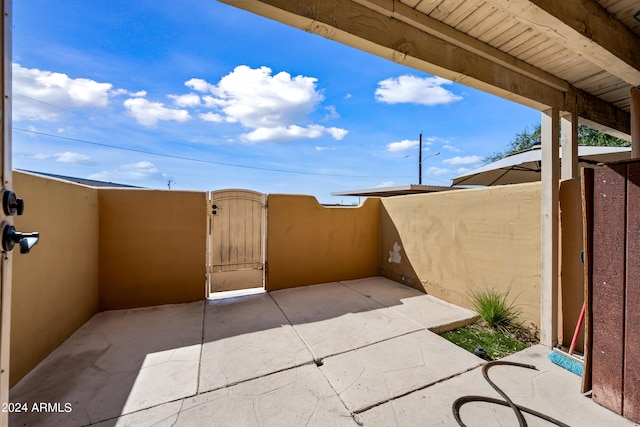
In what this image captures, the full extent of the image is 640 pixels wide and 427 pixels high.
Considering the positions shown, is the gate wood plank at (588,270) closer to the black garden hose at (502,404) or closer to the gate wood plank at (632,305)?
the gate wood plank at (632,305)

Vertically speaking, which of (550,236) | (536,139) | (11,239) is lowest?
(550,236)

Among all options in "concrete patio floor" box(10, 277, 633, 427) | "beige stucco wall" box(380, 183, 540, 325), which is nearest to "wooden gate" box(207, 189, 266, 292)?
"concrete patio floor" box(10, 277, 633, 427)

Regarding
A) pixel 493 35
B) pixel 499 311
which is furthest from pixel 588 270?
pixel 493 35

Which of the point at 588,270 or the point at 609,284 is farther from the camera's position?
the point at 588,270

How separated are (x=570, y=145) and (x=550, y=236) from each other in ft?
3.74

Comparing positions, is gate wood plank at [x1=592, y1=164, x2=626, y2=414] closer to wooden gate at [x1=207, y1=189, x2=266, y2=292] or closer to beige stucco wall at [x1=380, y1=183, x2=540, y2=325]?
beige stucco wall at [x1=380, y1=183, x2=540, y2=325]

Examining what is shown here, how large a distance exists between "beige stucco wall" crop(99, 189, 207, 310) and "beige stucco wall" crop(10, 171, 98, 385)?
7.3 inches

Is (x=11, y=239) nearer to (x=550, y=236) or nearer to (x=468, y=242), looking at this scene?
(x=550, y=236)

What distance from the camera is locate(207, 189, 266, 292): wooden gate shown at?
3986 mm

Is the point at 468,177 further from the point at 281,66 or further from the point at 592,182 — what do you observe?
the point at 281,66

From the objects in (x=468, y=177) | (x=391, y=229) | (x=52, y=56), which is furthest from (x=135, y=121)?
(x=468, y=177)

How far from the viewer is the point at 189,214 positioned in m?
3.79

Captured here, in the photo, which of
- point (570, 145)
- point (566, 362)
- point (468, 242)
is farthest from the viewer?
point (468, 242)

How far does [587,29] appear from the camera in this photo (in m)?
1.63
